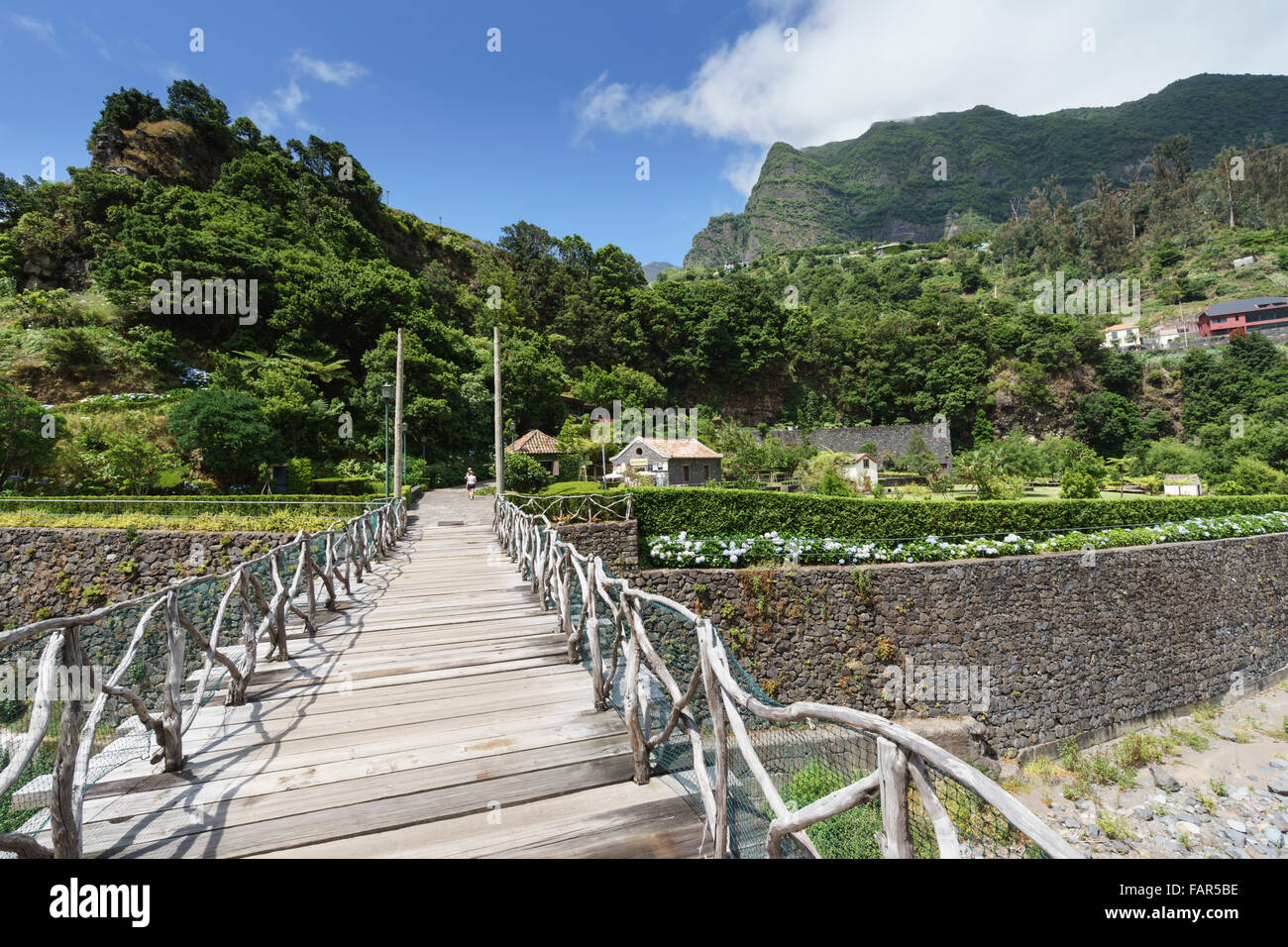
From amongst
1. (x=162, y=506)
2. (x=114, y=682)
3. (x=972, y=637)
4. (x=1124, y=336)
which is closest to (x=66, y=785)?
(x=114, y=682)

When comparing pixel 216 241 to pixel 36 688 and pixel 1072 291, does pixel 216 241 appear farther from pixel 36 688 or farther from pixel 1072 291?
pixel 1072 291

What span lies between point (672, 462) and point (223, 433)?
766 inches

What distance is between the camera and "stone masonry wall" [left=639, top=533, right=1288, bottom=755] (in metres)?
11.7

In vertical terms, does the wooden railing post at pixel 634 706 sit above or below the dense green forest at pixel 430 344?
below

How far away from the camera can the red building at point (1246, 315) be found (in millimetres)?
54062

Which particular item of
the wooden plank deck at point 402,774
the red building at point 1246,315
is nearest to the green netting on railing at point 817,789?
the wooden plank deck at point 402,774

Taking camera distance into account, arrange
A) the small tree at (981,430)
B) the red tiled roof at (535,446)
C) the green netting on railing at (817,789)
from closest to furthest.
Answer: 1. the green netting on railing at (817,789)
2. the red tiled roof at (535,446)
3. the small tree at (981,430)

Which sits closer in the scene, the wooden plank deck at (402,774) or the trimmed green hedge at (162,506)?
the wooden plank deck at (402,774)

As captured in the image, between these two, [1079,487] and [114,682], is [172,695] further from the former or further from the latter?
[1079,487]

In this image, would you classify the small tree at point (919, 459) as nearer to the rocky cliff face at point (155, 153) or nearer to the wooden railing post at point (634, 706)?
the wooden railing post at point (634, 706)

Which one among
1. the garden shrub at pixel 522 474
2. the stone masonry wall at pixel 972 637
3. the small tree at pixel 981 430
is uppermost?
the small tree at pixel 981 430

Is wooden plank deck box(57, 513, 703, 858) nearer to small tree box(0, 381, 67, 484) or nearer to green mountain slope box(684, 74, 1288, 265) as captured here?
small tree box(0, 381, 67, 484)

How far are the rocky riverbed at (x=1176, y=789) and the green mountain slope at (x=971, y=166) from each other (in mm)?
133584

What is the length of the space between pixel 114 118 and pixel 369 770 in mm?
53333
